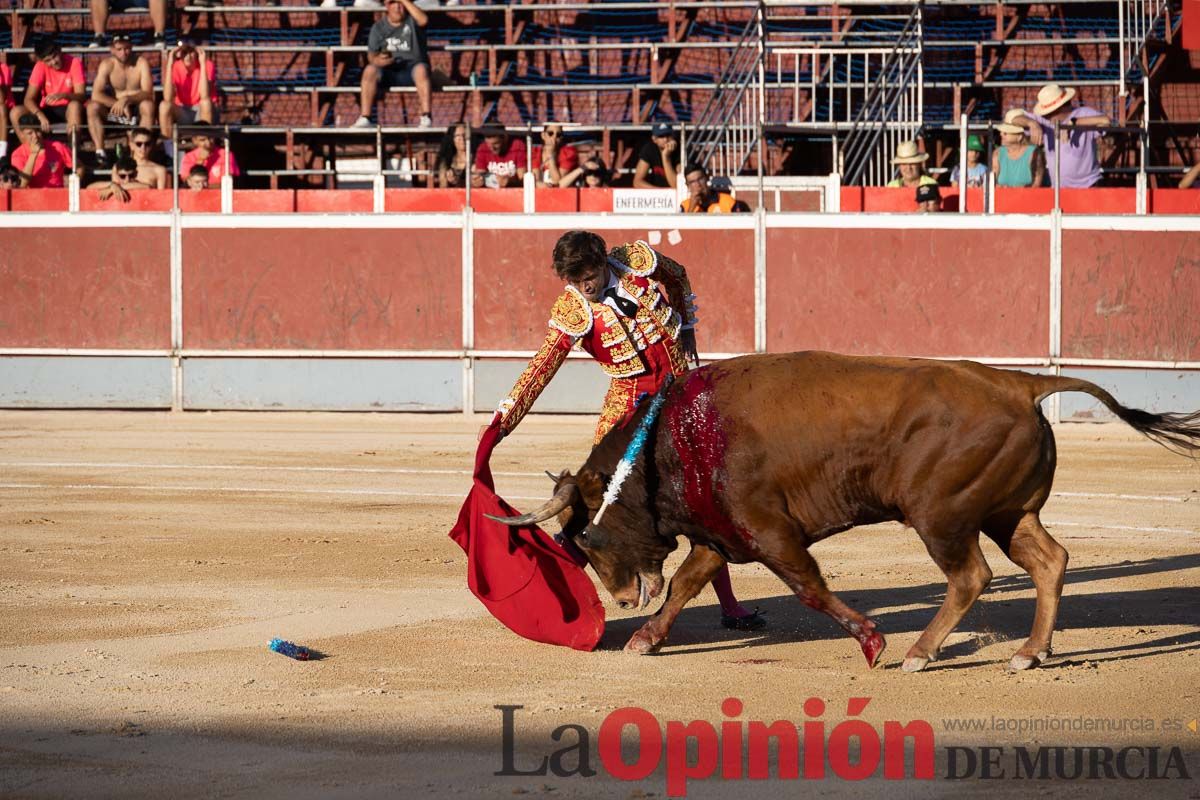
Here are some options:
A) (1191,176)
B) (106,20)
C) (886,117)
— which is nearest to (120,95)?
(106,20)

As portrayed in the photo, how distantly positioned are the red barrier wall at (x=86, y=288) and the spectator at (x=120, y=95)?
3.96 feet

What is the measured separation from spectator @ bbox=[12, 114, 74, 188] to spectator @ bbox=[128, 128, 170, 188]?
2.21 feet

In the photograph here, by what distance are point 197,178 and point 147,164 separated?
0.63m

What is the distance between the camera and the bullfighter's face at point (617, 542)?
4.94 metres

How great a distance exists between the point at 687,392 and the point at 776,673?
33.3 inches

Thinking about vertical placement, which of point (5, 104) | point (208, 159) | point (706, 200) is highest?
point (5, 104)

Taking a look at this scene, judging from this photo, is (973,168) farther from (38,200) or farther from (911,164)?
(38,200)

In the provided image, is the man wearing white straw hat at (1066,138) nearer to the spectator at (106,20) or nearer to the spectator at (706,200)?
the spectator at (706,200)

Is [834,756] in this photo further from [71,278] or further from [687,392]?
[71,278]

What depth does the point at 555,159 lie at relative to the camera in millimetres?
13156

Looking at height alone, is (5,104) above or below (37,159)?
above

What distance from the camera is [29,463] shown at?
31.2 feet

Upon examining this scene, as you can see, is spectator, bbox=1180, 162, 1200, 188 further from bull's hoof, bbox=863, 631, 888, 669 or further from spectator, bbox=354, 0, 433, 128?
bull's hoof, bbox=863, 631, 888, 669

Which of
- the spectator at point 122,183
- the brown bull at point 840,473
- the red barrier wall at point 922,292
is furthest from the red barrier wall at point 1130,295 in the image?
the brown bull at point 840,473
